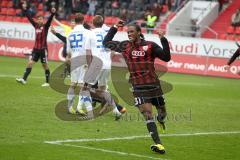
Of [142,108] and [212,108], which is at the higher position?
[142,108]

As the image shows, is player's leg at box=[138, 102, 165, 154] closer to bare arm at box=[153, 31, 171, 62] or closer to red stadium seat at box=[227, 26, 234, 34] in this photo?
bare arm at box=[153, 31, 171, 62]

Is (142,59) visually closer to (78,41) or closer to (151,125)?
(151,125)

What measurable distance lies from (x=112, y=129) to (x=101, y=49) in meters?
2.32

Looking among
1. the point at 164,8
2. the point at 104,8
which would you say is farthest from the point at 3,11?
the point at 164,8

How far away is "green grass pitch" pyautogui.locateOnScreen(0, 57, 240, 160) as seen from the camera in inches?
430

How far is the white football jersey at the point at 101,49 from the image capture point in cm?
1496

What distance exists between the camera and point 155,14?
36812mm

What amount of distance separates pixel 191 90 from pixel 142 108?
12.0 meters

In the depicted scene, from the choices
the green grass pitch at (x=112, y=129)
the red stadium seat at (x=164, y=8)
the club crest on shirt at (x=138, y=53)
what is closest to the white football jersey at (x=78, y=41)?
the green grass pitch at (x=112, y=129)

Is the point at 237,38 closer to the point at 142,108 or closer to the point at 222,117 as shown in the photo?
the point at 222,117

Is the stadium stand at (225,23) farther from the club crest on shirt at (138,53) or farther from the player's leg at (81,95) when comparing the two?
the club crest on shirt at (138,53)

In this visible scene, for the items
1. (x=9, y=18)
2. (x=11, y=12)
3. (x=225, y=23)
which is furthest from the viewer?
(x=11, y=12)

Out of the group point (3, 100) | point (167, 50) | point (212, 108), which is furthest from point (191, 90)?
point (167, 50)

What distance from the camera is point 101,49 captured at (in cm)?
1502
